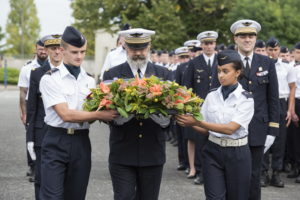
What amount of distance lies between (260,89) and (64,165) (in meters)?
2.65

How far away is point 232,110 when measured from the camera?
5.46m

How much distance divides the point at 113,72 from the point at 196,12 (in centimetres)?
2977

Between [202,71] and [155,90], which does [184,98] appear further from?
[202,71]

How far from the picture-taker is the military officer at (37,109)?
6.50 m

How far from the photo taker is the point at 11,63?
6028 centimetres

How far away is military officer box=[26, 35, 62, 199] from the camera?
6504mm

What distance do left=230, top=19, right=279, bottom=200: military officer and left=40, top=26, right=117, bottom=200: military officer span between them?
2207mm

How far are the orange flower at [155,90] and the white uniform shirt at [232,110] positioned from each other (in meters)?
0.98

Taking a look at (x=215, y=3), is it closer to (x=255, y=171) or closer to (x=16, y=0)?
(x=255, y=171)

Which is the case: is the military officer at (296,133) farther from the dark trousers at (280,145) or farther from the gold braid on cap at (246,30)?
the gold braid on cap at (246,30)

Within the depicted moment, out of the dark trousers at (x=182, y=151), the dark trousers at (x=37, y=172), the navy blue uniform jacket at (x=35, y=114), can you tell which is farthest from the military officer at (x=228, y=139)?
the dark trousers at (x=182, y=151)

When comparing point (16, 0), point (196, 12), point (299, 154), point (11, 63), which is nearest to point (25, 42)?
point (16, 0)

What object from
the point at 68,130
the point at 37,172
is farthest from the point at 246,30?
the point at 37,172

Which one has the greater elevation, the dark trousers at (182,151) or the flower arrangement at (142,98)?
the flower arrangement at (142,98)
